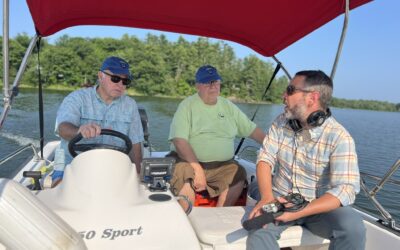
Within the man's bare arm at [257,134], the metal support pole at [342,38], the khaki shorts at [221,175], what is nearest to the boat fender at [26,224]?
the khaki shorts at [221,175]

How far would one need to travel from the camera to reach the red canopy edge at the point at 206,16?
270 centimetres

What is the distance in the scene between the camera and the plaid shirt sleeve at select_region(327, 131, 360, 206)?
1.87 meters

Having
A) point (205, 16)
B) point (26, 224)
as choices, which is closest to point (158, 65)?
point (205, 16)

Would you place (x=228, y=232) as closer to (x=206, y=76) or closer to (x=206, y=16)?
(x=206, y=76)

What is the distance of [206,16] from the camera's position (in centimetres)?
308

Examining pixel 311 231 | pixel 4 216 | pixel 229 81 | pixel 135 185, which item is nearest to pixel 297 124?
pixel 311 231

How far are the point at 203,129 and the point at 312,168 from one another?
112 centimetres

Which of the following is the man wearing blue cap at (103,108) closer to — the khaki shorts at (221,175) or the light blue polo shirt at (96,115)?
the light blue polo shirt at (96,115)

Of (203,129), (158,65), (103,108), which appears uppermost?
(158,65)

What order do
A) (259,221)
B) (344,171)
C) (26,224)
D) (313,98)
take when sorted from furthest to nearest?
(313,98) < (344,171) < (259,221) < (26,224)

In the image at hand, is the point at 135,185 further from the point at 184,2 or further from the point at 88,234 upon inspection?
the point at 184,2

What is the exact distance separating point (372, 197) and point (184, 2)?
1.97 m

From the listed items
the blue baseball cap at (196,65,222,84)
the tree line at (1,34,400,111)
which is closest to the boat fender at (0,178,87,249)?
the blue baseball cap at (196,65,222,84)

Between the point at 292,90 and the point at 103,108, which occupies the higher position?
the point at 292,90
